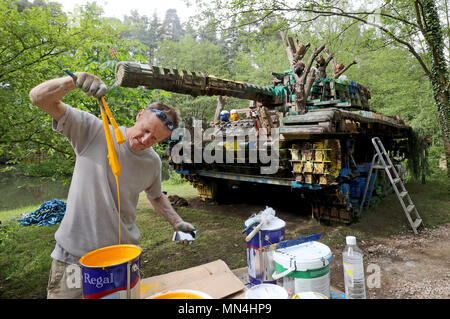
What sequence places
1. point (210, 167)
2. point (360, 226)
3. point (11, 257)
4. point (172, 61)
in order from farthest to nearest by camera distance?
point (172, 61), point (210, 167), point (360, 226), point (11, 257)

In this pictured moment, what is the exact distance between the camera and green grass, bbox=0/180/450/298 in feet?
12.2

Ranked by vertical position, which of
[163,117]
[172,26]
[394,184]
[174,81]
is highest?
[172,26]

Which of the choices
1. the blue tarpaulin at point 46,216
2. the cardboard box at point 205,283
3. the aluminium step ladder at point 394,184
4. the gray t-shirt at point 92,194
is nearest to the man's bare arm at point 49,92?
the gray t-shirt at point 92,194

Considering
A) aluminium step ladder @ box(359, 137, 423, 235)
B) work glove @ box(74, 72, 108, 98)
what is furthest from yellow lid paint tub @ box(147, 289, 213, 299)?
aluminium step ladder @ box(359, 137, 423, 235)

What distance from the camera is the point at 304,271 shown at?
1.35 m

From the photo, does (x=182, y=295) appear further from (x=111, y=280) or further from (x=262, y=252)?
(x=262, y=252)

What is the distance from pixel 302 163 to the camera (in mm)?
4910

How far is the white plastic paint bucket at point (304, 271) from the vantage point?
1.35 m

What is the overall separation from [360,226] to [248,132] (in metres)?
3.21

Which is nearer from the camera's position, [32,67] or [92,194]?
[92,194]

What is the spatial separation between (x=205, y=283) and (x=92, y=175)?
3.40 ft

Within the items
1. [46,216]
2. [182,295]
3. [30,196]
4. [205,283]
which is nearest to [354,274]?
[205,283]
